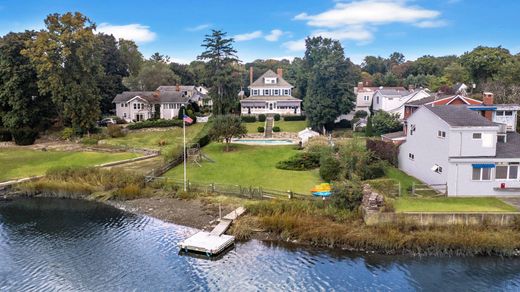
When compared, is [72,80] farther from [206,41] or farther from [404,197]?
[404,197]

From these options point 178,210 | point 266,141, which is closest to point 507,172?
point 178,210

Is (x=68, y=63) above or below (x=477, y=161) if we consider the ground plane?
above

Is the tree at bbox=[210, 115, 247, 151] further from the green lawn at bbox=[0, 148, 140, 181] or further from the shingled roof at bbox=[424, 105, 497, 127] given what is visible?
the shingled roof at bbox=[424, 105, 497, 127]

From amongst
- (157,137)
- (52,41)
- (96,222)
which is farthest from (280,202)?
(52,41)

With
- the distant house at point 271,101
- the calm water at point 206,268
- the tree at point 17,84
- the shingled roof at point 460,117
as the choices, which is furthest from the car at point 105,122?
the shingled roof at point 460,117

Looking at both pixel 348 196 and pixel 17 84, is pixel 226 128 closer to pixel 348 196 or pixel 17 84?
pixel 348 196

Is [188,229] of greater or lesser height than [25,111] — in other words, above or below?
below

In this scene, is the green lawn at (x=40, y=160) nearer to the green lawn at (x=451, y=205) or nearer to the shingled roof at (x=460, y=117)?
the green lawn at (x=451, y=205)
